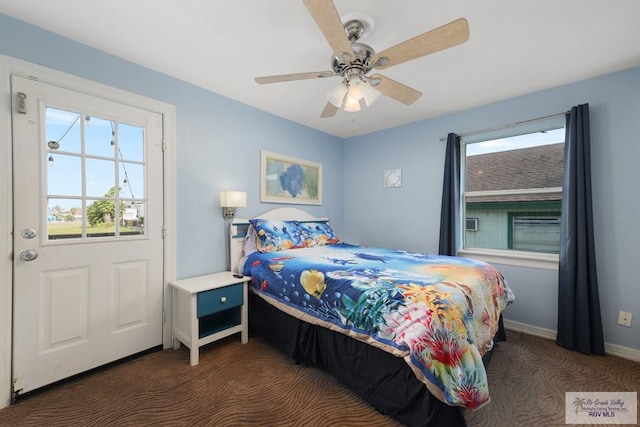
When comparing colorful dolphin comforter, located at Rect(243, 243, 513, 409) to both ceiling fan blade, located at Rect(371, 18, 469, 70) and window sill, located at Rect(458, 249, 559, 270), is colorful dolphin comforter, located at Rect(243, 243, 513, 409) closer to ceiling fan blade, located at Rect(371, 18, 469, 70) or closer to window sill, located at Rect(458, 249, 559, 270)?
window sill, located at Rect(458, 249, 559, 270)

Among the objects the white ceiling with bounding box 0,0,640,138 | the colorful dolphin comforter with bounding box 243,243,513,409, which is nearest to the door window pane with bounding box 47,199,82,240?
the white ceiling with bounding box 0,0,640,138

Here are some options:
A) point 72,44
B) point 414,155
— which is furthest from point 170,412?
point 414,155

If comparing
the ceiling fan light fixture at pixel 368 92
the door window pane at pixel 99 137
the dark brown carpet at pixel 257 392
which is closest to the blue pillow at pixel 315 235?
the dark brown carpet at pixel 257 392

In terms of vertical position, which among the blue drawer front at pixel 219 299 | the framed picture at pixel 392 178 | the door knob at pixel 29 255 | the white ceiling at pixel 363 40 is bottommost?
the blue drawer front at pixel 219 299

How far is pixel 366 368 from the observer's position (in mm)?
1652

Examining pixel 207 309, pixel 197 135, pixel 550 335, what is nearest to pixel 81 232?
pixel 207 309

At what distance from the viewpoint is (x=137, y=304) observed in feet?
7.12

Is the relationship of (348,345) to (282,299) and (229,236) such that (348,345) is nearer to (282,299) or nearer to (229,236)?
(282,299)

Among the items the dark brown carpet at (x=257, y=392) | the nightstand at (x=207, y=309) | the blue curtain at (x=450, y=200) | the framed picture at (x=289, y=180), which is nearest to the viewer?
the dark brown carpet at (x=257, y=392)

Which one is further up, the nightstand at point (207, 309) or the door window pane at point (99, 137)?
the door window pane at point (99, 137)

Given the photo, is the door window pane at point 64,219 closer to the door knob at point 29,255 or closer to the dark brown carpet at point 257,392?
the door knob at point 29,255

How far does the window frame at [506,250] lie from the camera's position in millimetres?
2594

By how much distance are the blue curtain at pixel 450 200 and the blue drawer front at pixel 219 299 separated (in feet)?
7.60

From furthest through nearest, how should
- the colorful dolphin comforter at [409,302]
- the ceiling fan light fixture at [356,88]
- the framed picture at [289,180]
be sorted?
1. the framed picture at [289,180]
2. the ceiling fan light fixture at [356,88]
3. the colorful dolphin comforter at [409,302]
